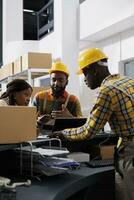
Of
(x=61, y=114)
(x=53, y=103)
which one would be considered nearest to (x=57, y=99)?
(x=53, y=103)

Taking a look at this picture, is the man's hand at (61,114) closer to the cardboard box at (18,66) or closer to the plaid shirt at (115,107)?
the plaid shirt at (115,107)

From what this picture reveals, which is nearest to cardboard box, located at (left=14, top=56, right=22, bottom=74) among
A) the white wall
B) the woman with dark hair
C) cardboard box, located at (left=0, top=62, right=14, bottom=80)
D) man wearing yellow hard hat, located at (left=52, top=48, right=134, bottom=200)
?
cardboard box, located at (left=0, top=62, right=14, bottom=80)

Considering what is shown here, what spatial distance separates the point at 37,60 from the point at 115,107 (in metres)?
2.91

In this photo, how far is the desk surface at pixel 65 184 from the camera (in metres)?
1.22

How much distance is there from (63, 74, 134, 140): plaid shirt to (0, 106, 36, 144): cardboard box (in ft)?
1.32

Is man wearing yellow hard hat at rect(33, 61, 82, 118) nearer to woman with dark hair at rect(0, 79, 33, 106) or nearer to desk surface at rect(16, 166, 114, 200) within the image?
woman with dark hair at rect(0, 79, 33, 106)

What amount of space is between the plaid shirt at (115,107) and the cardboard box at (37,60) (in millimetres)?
2789

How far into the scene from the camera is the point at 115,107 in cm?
170

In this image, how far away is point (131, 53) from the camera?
402 cm

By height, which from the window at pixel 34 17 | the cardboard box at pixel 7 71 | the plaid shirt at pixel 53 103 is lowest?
the plaid shirt at pixel 53 103

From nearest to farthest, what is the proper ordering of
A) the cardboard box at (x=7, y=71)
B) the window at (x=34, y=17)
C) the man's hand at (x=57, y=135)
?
the man's hand at (x=57, y=135), the cardboard box at (x=7, y=71), the window at (x=34, y=17)

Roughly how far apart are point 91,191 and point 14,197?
94 centimetres

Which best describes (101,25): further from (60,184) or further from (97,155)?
(60,184)

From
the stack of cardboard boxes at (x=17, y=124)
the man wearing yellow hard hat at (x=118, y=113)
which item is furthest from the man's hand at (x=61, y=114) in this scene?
the stack of cardboard boxes at (x=17, y=124)
